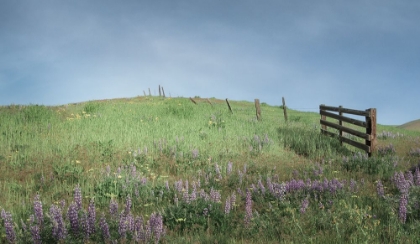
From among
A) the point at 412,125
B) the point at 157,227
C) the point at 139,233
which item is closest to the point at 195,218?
the point at 157,227

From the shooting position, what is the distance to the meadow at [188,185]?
15.9ft

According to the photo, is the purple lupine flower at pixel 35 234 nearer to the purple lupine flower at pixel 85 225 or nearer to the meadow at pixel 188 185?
the meadow at pixel 188 185

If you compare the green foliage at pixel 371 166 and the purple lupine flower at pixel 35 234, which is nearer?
the purple lupine flower at pixel 35 234

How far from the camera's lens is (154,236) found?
457 cm


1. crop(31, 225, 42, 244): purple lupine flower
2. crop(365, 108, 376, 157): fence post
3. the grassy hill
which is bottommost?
the grassy hill

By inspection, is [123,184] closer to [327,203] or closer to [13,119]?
[327,203]

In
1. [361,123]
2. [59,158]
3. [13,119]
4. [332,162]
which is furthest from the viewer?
[13,119]

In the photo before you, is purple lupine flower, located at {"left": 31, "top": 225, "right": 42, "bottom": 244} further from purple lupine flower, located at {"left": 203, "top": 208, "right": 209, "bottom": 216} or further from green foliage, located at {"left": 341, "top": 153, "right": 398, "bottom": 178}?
green foliage, located at {"left": 341, "top": 153, "right": 398, "bottom": 178}

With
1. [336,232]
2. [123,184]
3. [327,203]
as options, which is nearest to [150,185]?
[123,184]

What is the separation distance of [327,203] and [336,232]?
146cm

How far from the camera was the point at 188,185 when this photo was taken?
796 cm

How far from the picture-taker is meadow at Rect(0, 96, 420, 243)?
4855mm

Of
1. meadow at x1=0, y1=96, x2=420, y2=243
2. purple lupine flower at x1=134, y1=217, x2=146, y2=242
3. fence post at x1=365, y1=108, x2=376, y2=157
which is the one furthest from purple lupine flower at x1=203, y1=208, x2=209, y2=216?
fence post at x1=365, y1=108, x2=376, y2=157

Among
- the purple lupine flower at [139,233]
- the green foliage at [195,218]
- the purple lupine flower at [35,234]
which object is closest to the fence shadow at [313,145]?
the green foliage at [195,218]
